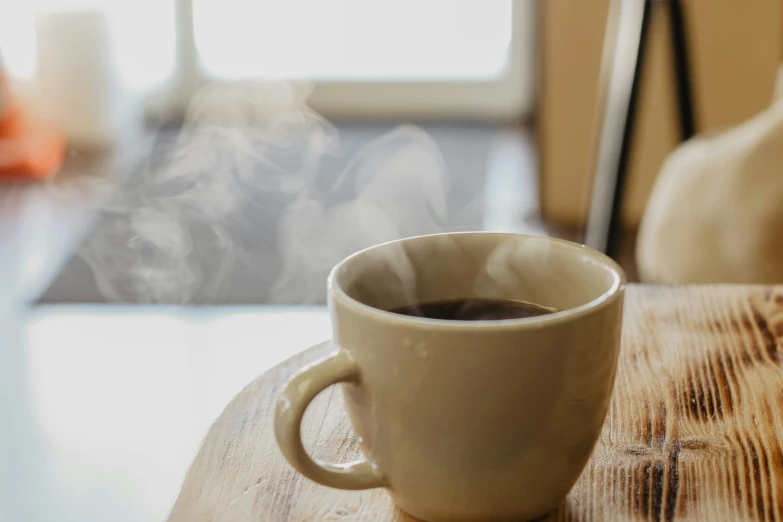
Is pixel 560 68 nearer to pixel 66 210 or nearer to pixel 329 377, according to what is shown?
pixel 66 210

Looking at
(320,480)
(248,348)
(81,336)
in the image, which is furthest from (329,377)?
(81,336)

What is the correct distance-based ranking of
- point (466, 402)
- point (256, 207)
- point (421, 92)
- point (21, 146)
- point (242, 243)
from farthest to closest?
1. point (421, 92)
2. point (21, 146)
3. point (256, 207)
4. point (242, 243)
5. point (466, 402)

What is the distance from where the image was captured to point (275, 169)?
287 centimetres

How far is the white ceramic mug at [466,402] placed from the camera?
1.09 ft

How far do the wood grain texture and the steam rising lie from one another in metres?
1.30

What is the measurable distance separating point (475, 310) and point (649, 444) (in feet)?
0.36

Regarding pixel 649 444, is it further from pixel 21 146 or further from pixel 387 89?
pixel 387 89

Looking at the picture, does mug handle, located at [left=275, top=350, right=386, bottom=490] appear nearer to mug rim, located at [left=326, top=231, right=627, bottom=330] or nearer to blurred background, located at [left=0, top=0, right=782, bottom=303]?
mug rim, located at [left=326, top=231, right=627, bottom=330]

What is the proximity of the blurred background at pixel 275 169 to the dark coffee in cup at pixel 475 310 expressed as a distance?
71cm

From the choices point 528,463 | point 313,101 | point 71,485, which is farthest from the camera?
point 313,101

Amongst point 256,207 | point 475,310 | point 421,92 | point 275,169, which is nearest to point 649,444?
point 475,310

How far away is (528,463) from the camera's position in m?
0.35

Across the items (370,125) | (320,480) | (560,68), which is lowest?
(370,125)

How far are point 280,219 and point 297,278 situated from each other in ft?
1.39
